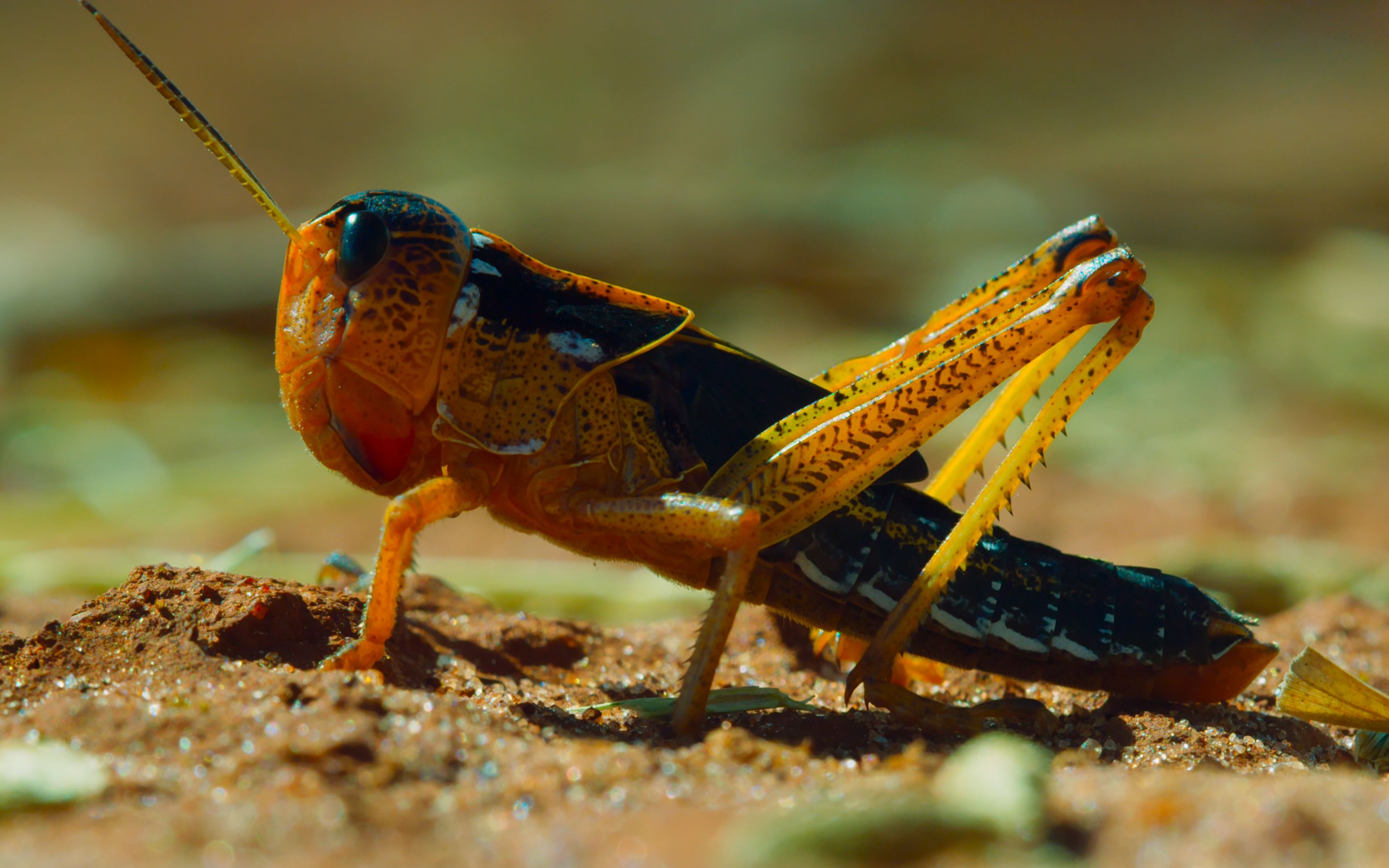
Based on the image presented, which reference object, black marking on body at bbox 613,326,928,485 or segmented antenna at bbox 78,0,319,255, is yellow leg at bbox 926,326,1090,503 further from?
segmented antenna at bbox 78,0,319,255

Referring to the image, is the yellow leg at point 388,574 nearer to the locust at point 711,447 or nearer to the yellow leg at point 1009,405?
the locust at point 711,447

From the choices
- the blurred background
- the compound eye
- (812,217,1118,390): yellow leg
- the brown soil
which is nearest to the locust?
the compound eye

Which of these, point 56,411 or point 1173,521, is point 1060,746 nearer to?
point 1173,521

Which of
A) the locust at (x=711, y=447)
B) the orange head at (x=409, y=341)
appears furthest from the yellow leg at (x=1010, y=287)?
the orange head at (x=409, y=341)

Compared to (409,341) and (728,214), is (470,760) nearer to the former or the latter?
(409,341)

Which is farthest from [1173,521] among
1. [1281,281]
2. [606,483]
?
[1281,281]
